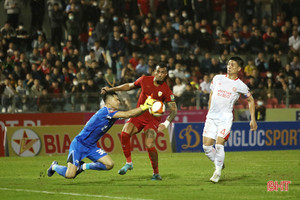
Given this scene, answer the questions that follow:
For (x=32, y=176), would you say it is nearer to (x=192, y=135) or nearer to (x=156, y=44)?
(x=192, y=135)

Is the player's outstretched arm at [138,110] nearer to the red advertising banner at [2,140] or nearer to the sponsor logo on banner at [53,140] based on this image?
the sponsor logo on banner at [53,140]

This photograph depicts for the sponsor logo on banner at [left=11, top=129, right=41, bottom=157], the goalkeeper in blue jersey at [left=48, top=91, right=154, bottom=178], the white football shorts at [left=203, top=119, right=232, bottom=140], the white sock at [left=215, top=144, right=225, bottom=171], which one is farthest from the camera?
the sponsor logo on banner at [left=11, top=129, right=41, bottom=157]

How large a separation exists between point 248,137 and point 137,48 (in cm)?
702

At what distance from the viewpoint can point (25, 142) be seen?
20.7 meters

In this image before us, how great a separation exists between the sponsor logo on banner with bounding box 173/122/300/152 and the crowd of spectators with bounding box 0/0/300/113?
271cm

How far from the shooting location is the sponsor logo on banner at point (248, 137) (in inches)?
846

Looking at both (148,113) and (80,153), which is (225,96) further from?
(80,153)

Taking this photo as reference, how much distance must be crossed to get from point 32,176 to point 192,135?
28.3 feet

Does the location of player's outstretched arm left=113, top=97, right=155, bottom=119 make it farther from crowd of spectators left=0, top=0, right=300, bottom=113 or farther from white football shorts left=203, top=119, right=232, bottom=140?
crowd of spectators left=0, top=0, right=300, bottom=113

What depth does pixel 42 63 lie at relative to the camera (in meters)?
24.9

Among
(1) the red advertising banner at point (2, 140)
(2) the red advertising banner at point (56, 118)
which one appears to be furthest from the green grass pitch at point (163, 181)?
(2) the red advertising banner at point (56, 118)

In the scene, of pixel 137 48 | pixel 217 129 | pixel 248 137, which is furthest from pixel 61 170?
pixel 137 48

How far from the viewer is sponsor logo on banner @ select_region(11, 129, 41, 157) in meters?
20.7

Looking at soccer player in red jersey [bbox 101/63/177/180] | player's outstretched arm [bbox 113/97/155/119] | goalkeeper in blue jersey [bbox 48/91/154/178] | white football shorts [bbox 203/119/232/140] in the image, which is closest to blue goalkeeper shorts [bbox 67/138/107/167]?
goalkeeper in blue jersey [bbox 48/91/154/178]
